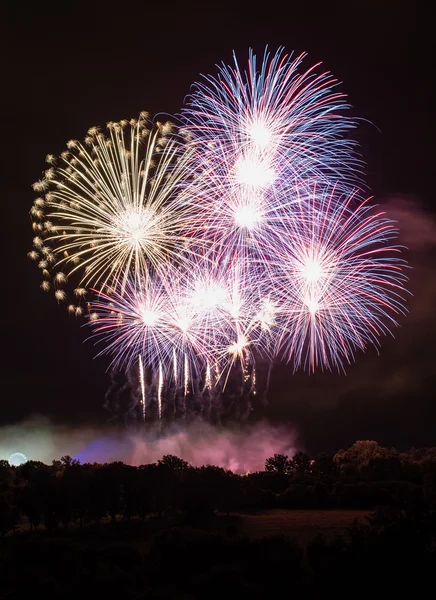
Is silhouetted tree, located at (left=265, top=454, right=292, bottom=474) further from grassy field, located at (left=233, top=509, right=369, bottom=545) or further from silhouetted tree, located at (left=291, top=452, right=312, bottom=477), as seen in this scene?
grassy field, located at (left=233, top=509, right=369, bottom=545)

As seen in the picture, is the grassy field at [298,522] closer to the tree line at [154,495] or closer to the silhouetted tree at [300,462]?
the tree line at [154,495]

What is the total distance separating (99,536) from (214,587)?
3613 cm

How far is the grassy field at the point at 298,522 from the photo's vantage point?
191 feet

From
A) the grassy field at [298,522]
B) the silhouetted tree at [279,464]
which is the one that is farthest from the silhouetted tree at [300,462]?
the grassy field at [298,522]

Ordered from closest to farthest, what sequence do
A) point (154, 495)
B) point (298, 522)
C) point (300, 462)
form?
point (298, 522) < point (154, 495) < point (300, 462)

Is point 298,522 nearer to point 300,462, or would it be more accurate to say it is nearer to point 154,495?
point 154,495

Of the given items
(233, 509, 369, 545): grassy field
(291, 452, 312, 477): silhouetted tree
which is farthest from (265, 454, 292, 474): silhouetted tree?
(233, 509, 369, 545): grassy field

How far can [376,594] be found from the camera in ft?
106

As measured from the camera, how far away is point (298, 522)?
65.8m

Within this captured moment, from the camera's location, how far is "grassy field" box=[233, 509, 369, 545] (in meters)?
58.2

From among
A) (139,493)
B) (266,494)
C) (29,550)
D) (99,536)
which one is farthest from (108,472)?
(29,550)

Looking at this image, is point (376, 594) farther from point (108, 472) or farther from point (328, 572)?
point (108, 472)

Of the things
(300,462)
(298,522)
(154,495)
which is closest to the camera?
(298,522)

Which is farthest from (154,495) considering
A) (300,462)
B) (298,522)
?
(300,462)
